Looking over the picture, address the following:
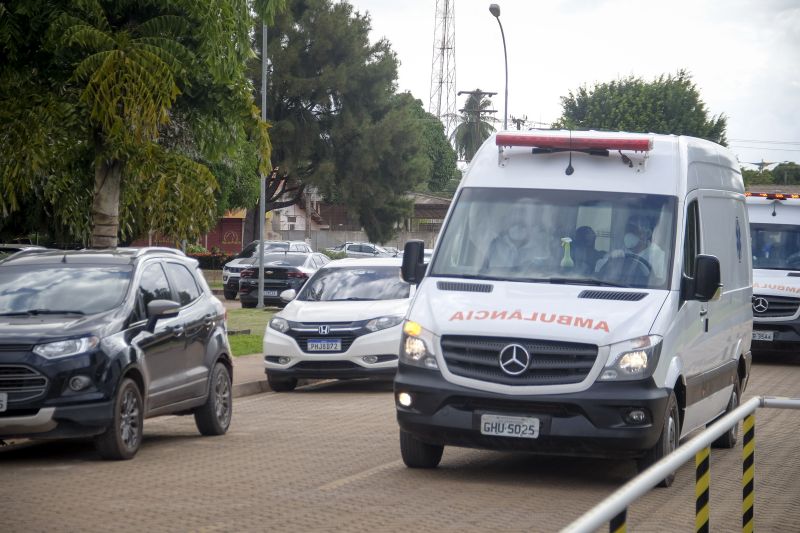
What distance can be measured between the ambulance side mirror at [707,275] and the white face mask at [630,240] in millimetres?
508

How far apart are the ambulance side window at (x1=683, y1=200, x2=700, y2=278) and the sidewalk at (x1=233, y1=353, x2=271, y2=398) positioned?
8.18m

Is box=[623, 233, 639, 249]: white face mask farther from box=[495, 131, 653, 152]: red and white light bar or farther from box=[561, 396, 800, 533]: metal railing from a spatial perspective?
box=[561, 396, 800, 533]: metal railing

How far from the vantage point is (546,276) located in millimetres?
10305

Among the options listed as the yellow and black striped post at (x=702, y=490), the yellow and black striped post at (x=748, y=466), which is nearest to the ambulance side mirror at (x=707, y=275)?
the yellow and black striped post at (x=748, y=466)

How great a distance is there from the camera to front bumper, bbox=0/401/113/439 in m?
10.6

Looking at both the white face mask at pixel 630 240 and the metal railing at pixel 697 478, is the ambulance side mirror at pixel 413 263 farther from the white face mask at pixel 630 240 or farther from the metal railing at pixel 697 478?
the metal railing at pixel 697 478

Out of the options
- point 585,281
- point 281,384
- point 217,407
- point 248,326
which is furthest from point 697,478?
point 248,326

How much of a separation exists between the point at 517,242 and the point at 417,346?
50.8 inches

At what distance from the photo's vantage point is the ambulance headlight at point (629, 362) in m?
9.44

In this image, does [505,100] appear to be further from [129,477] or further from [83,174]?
[129,477]

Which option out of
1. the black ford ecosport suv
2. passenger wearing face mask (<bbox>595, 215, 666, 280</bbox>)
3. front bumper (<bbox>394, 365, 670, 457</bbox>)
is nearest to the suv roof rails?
the black ford ecosport suv

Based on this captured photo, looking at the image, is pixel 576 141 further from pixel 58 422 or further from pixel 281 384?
pixel 281 384

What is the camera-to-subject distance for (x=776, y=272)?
2350 centimetres

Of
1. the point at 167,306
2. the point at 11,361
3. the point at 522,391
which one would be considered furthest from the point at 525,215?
the point at 11,361
